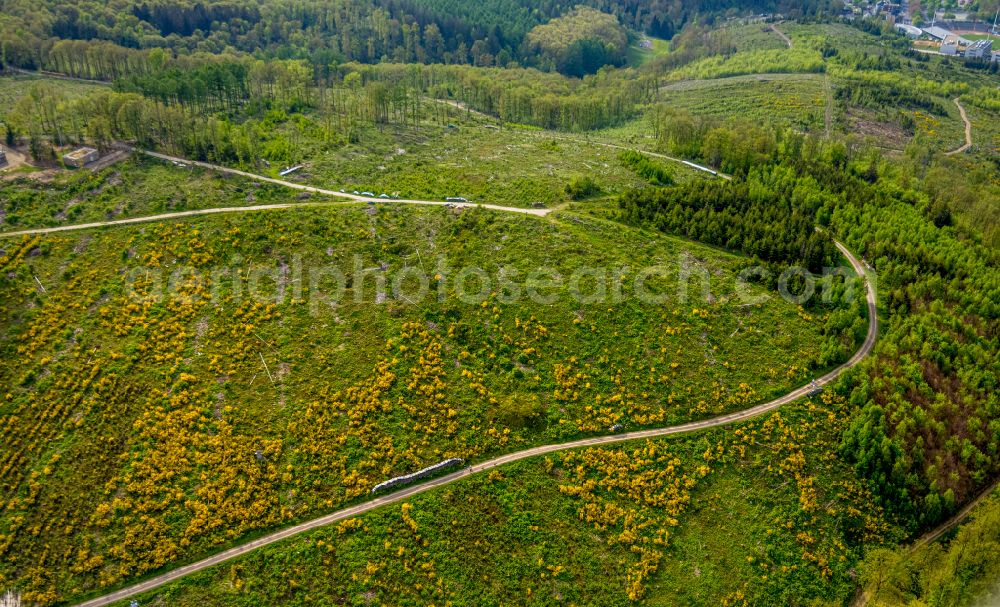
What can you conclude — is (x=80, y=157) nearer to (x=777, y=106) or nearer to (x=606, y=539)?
(x=606, y=539)

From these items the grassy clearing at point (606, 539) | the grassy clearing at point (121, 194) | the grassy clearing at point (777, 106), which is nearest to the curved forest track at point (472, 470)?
the grassy clearing at point (606, 539)

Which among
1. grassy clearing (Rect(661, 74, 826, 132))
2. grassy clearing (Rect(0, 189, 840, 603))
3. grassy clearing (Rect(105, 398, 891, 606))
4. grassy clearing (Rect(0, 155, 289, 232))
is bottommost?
grassy clearing (Rect(105, 398, 891, 606))

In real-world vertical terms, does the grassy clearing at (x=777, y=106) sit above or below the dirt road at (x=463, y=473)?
above

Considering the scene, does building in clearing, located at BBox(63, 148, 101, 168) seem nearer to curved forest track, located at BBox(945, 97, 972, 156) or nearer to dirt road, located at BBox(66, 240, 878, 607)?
dirt road, located at BBox(66, 240, 878, 607)

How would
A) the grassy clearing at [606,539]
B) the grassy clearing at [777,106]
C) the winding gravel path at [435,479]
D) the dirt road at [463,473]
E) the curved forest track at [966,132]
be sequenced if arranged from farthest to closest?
1. the grassy clearing at [777,106]
2. the curved forest track at [966,132]
3. the grassy clearing at [606,539]
4. the winding gravel path at [435,479]
5. the dirt road at [463,473]

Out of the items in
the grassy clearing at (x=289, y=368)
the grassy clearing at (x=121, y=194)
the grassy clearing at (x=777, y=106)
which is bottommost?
the grassy clearing at (x=289, y=368)

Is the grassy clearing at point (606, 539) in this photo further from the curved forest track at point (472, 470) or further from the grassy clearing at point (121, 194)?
the grassy clearing at point (121, 194)

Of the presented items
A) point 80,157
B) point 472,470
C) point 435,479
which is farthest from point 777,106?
point 80,157

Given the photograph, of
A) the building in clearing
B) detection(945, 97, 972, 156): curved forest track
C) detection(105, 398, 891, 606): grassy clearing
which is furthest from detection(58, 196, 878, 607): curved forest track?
detection(945, 97, 972, 156): curved forest track
